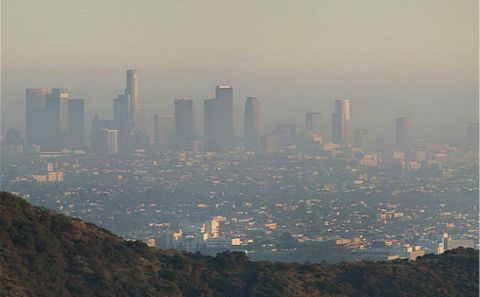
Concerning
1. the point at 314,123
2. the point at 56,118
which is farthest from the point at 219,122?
the point at 56,118

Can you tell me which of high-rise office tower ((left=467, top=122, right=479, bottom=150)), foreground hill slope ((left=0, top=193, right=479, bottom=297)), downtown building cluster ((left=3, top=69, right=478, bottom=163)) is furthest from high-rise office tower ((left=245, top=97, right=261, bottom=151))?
foreground hill slope ((left=0, top=193, right=479, bottom=297))

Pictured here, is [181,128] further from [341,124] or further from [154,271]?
[154,271]

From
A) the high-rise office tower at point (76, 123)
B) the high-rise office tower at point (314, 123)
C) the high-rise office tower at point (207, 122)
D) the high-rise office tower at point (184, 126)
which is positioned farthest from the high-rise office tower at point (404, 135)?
the high-rise office tower at point (76, 123)

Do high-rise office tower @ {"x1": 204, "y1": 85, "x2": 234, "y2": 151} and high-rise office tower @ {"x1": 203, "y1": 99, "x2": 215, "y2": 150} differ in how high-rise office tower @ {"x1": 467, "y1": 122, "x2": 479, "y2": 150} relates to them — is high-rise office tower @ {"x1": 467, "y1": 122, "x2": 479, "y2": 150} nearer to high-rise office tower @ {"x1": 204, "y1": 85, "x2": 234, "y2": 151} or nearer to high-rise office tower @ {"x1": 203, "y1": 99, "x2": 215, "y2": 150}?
high-rise office tower @ {"x1": 204, "y1": 85, "x2": 234, "y2": 151}

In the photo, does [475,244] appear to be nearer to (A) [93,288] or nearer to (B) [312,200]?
(B) [312,200]

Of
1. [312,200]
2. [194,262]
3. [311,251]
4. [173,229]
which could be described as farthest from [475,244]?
[194,262]

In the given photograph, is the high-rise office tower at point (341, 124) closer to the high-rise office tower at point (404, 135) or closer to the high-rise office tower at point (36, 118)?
the high-rise office tower at point (404, 135)
